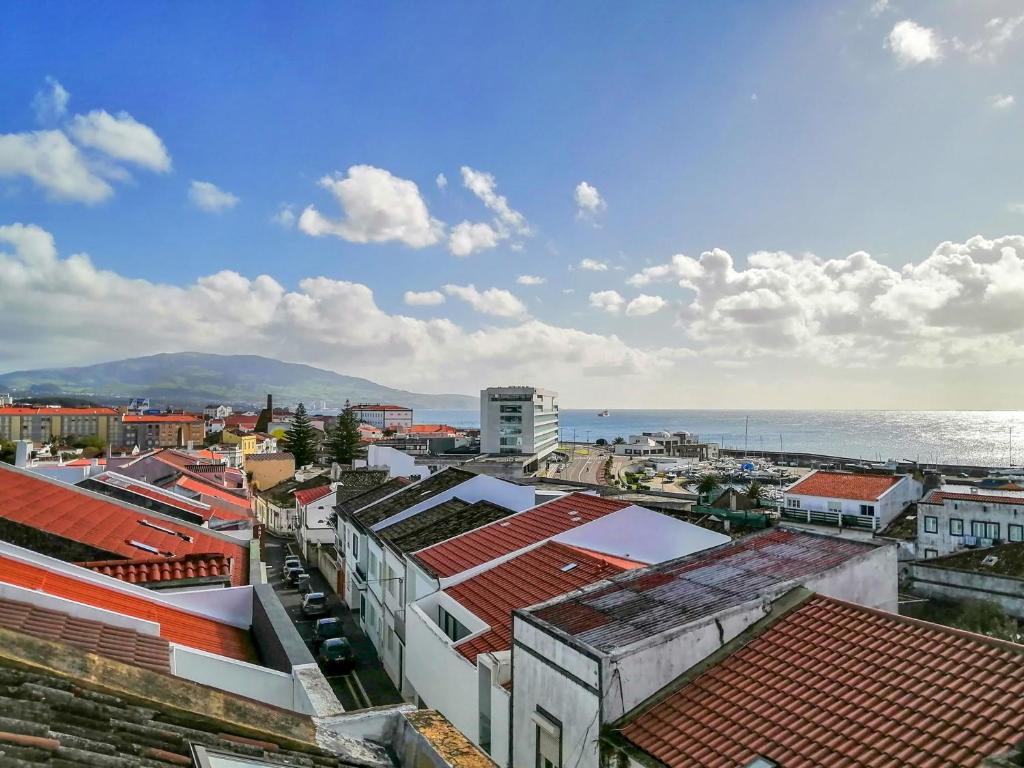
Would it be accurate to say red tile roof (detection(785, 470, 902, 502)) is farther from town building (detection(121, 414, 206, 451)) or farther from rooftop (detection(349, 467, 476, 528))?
town building (detection(121, 414, 206, 451))

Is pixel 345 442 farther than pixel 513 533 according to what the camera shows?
Yes

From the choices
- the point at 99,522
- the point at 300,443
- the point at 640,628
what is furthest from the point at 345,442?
the point at 640,628

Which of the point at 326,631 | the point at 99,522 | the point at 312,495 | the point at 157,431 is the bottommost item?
the point at 326,631

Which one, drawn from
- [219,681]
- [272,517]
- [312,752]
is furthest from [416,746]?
[272,517]

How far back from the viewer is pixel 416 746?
16.3 feet

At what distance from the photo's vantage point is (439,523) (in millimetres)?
23266

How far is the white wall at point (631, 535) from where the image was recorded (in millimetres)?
17047

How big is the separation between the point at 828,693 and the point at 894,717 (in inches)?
31.2

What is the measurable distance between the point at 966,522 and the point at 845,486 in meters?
14.2

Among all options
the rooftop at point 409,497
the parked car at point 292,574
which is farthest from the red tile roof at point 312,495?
the rooftop at point 409,497

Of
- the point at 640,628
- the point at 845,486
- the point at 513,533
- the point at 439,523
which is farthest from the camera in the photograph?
the point at 845,486

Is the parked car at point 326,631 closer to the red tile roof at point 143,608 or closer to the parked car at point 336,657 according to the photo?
the parked car at point 336,657

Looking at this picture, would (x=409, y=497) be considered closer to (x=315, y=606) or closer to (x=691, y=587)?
(x=315, y=606)

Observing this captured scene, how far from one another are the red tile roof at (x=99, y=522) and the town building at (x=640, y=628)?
Result: 6462mm
